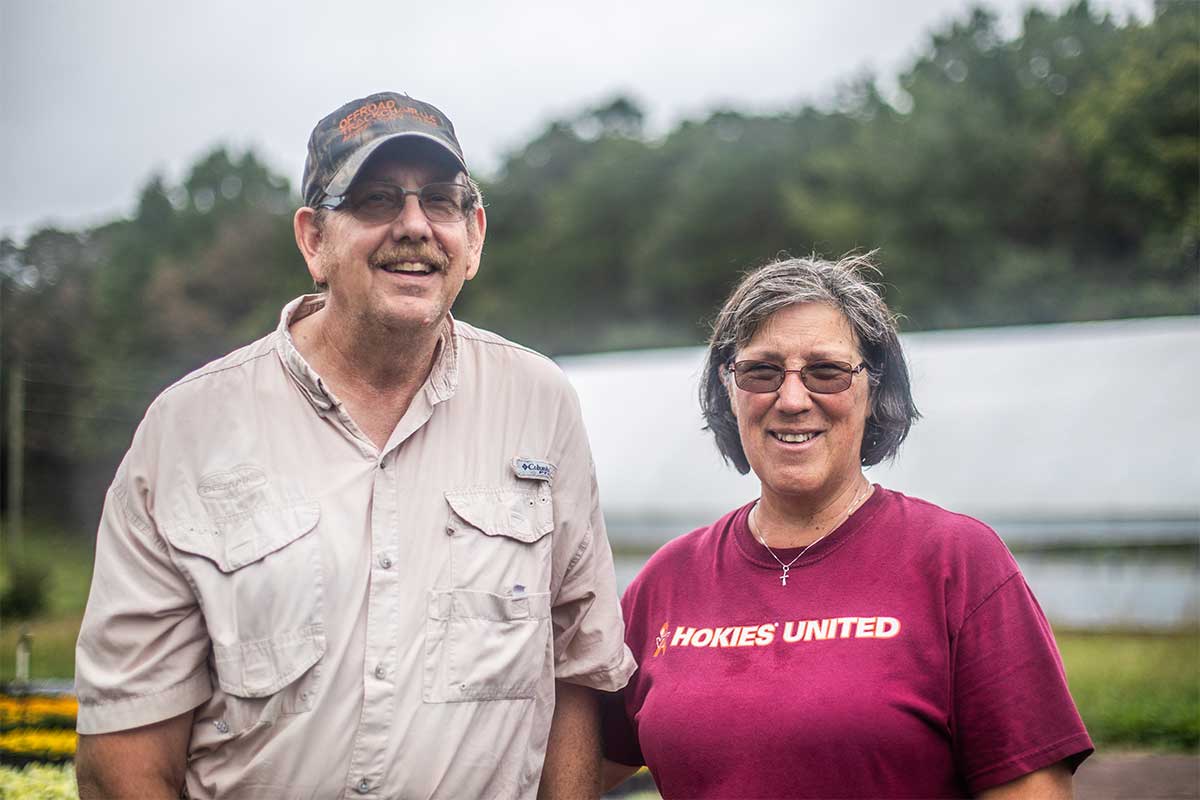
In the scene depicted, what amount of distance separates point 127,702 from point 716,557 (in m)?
1.39

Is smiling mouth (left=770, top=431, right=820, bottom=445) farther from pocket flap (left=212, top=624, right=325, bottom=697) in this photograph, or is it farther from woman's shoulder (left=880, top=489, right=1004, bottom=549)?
pocket flap (left=212, top=624, right=325, bottom=697)

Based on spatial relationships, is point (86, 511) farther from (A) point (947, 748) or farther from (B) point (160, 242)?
(B) point (160, 242)

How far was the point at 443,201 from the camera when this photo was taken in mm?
2541

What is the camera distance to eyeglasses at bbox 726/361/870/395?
9.26 feet

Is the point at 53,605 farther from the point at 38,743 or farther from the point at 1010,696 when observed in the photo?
the point at 1010,696

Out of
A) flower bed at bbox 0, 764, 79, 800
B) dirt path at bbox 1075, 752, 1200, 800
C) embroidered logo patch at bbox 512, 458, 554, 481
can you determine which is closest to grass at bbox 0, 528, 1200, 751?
dirt path at bbox 1075, 752, 1200, 800

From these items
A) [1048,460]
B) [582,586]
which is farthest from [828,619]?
[1048,460]

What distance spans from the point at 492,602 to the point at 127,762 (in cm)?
79

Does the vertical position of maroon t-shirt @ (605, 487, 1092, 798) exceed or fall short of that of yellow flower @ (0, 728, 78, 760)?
it exceeds it

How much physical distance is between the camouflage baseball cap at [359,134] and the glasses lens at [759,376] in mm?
851

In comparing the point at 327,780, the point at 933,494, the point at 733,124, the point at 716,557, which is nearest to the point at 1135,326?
the point at 933,494

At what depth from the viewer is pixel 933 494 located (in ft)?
43.6

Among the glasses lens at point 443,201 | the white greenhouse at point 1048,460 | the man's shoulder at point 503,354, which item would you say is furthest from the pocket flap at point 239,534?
the white greenhouse at point 1048,460

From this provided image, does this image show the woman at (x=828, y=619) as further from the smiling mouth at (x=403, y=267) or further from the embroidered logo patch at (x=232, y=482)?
the embroidered logo patch at (x=232, y=482)
